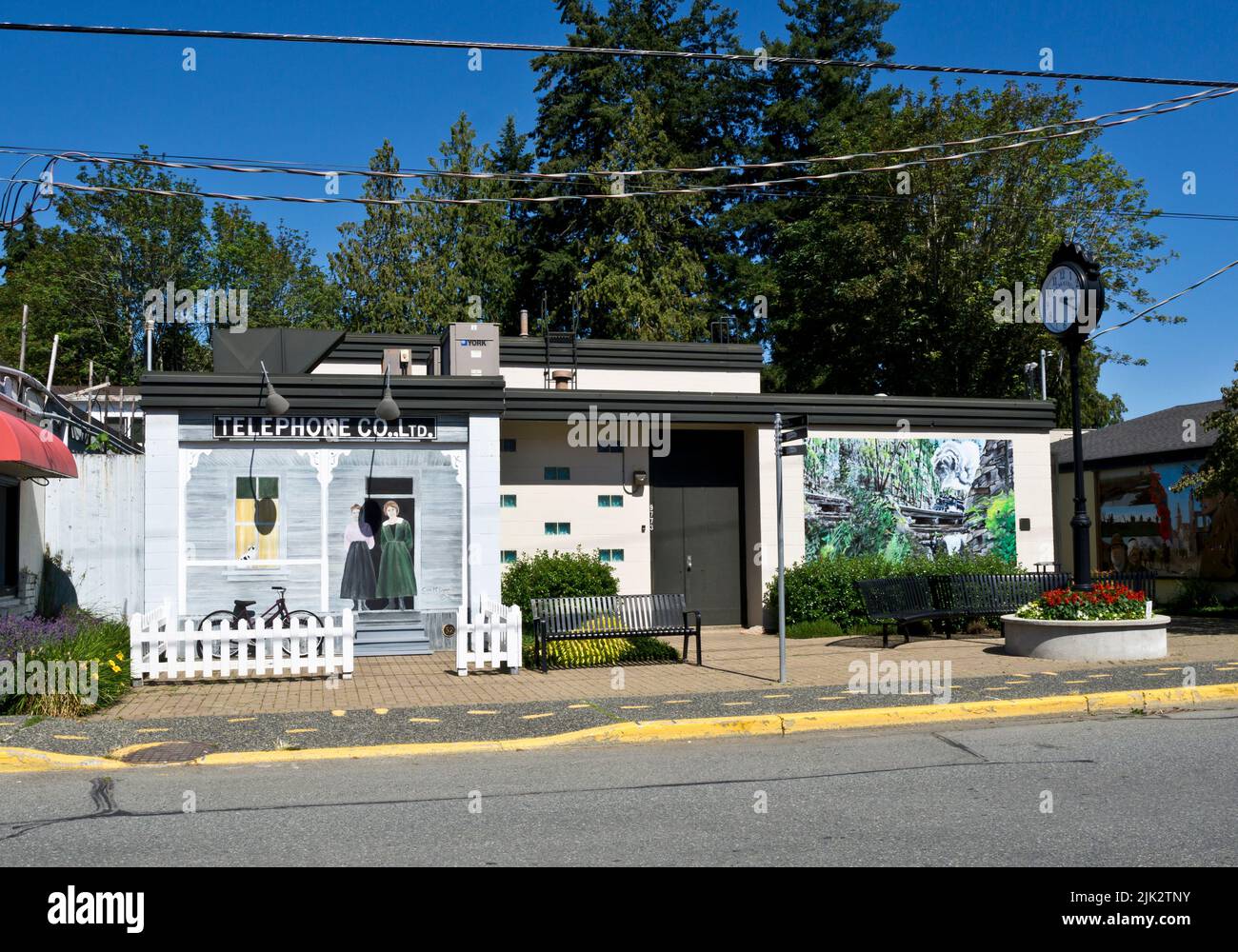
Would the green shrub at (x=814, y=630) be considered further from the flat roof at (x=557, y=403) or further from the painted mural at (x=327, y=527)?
the painted mural at (x=327, y=527)

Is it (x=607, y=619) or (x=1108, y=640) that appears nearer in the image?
(x=1108, y=640)

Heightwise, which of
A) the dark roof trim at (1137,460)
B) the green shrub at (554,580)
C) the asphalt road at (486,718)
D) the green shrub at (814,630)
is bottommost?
the asphalt road at (486,718)

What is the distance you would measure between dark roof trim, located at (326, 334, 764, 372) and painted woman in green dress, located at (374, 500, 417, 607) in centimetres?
710

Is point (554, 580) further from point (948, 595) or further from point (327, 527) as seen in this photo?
point (948, 595)

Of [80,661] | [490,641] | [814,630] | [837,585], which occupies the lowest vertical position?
[814,630]

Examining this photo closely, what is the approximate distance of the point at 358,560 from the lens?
658 inches

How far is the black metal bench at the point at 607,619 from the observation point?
14477 mm

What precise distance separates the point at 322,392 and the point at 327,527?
202cm

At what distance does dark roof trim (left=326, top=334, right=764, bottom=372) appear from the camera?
2350 centimetres

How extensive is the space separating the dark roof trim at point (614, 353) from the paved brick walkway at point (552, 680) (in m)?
8.30

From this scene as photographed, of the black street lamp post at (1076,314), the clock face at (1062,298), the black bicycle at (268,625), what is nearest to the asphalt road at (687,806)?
the black bicycle at (268,625)

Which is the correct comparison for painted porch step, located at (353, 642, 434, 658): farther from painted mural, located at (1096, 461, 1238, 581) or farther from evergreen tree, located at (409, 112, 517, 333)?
evergreen tree, located at (409, 112, 517, 333)

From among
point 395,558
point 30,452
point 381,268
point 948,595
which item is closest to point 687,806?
point 30,452
